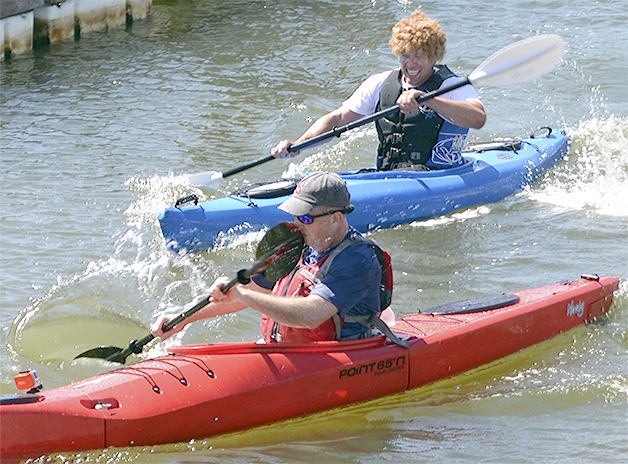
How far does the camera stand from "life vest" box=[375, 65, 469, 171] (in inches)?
273

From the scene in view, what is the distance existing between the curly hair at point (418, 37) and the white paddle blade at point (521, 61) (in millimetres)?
378

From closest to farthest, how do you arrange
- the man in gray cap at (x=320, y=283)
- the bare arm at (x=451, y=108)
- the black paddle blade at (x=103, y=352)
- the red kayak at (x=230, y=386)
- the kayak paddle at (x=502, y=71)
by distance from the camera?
the red kayak at (x=230, y=386) < the man in gray cap at (x=320, y=283) < the black paddle blade at (x=103, y=352) < the bare arm at (x=451, y=108) < the kayak paddle at (x=502, y=71)

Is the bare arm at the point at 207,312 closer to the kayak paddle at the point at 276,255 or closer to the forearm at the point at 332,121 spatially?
the kayak paddle at the point at 276,255

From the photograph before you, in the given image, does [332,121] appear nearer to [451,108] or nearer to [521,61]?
[451,108]

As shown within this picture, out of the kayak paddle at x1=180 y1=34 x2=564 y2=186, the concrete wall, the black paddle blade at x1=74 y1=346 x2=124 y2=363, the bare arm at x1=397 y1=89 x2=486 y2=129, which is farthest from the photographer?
the concrete wall

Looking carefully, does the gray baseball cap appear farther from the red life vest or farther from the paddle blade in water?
the paddle blade in water

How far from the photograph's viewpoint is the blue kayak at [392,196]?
6.67 m

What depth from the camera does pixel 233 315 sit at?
592 centimetres

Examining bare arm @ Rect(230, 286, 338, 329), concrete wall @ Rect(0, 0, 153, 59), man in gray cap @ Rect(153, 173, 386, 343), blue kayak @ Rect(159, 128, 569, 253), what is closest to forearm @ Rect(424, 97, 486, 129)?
blue kayak @ Rect(159, 128, 569, 253)

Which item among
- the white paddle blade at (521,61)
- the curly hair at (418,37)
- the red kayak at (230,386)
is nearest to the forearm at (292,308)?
the red kayak at (230,386)

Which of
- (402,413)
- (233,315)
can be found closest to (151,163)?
(233,315)

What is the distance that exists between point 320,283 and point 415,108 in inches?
98.1

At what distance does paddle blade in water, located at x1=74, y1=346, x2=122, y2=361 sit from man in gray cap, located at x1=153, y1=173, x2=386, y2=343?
1.84ft

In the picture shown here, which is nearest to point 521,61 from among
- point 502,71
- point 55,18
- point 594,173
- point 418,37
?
point 502,71
